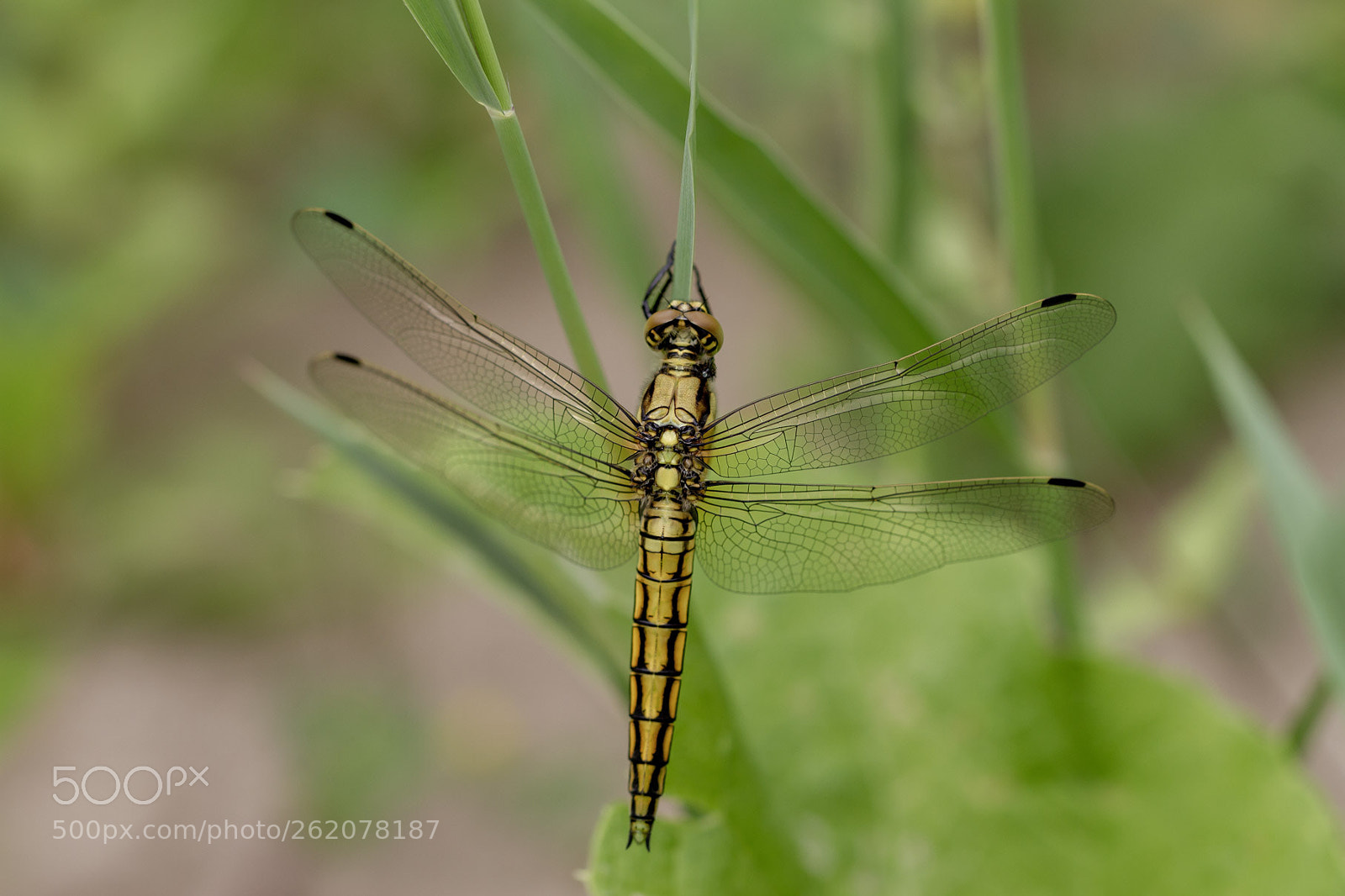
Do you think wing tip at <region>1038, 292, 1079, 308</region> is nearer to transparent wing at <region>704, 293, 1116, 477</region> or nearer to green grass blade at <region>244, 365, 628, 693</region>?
transparent wing at <region>704, 293, 1116, 477</region>

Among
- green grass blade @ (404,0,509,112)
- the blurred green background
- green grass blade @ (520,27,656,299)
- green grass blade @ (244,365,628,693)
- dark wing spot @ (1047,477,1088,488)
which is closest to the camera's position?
green grass blade @ (404,0,509,112)

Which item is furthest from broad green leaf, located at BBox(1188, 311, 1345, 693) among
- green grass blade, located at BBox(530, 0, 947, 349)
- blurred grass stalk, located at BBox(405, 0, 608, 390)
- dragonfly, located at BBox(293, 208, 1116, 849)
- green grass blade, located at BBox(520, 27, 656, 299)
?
green grass blade, located at BBox(520, 27, 656, 299)

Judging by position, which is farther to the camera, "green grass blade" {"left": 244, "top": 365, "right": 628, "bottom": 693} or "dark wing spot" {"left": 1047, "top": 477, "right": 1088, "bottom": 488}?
"dark wing spot" {"left": 1047, "top": 477, "right": 1088, "bottom": 488}

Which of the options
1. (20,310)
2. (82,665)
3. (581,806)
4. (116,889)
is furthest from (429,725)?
(20,310)

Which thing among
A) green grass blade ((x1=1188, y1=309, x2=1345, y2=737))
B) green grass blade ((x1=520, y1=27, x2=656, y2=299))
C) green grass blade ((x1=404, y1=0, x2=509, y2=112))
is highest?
green grass blade ((x1=520, y1=27, x2=656, y2=299))

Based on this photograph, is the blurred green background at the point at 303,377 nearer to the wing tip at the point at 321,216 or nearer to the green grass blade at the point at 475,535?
the wing tip at the point at 321,216

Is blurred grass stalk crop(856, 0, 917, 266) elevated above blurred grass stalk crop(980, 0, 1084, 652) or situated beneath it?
elevated above

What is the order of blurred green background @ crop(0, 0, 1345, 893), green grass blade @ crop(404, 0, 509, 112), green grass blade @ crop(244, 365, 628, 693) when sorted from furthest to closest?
blurred green background @ crop(0, 0, 1345, 893), green grass blade @ crop(244, 365, 628, 693), green grass blade @ crop(404, 0, 509, 112)
